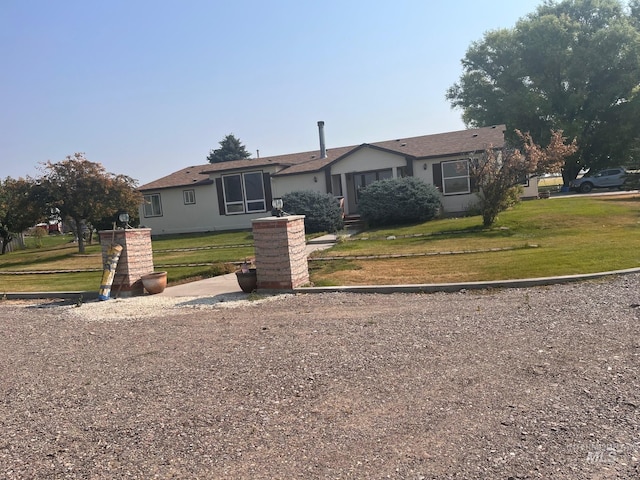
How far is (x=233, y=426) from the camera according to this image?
4266mm

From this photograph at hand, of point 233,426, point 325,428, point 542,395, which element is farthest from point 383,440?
point 542,395

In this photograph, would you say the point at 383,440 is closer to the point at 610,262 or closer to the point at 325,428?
the point at 325,428

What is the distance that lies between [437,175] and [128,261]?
54.3 ft

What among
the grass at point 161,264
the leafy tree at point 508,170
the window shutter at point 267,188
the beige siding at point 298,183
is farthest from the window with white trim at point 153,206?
the leafy tree at point 508,170

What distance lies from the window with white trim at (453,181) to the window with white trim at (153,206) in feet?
53.1

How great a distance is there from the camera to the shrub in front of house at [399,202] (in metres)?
22.4

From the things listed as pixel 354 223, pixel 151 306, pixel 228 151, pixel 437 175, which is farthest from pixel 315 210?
pixel 228 151

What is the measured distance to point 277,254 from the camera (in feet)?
36.0

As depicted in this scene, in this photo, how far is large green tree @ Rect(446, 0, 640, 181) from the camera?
1543 inches

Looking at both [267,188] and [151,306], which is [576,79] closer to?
[267,188]

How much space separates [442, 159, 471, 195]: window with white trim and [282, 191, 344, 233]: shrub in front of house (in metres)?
5.36

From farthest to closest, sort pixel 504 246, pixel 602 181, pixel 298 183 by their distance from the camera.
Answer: pixel 602 181, pixel 298 183, pixel 504 246

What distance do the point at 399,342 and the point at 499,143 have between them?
2082cm

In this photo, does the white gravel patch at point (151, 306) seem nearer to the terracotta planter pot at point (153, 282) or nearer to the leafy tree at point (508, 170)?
the terracotta planter pot at point (153, 282)
